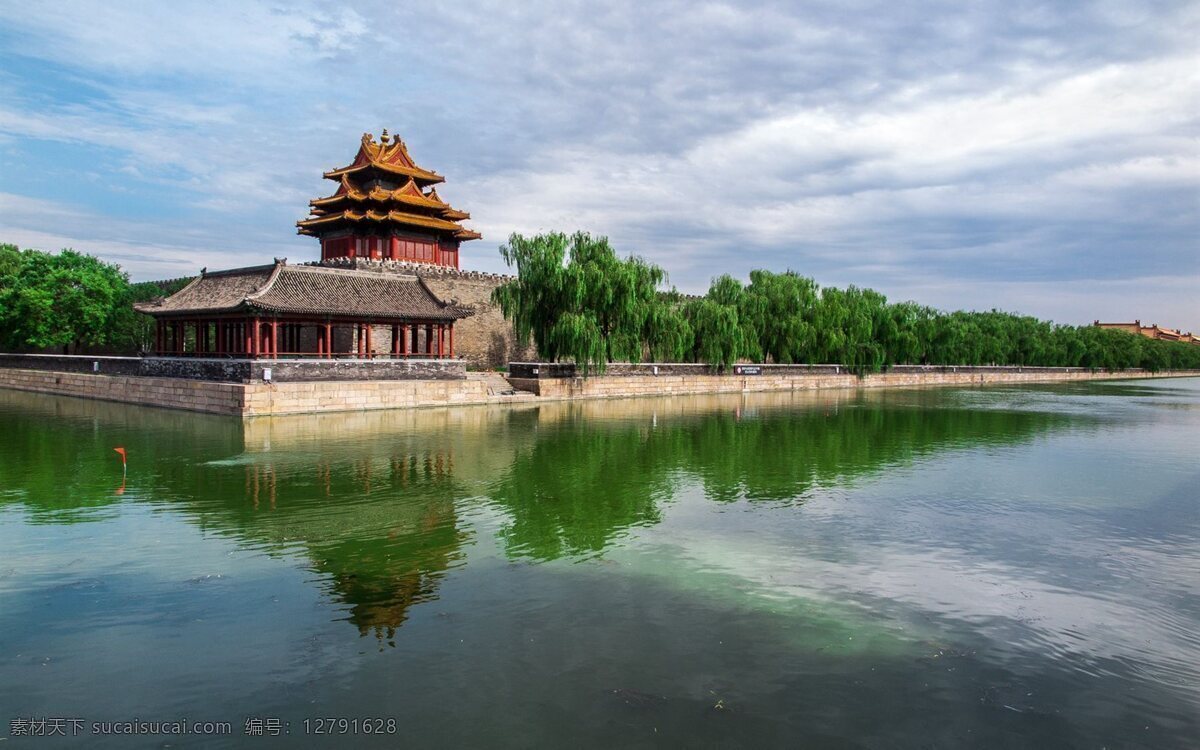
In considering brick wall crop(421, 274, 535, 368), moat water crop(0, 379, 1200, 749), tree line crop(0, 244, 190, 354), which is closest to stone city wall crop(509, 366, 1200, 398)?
brick wall crop(421, 274, 535, 368)

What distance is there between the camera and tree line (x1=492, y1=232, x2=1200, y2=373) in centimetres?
2834

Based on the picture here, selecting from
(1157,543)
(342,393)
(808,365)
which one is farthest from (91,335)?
(1157,543)

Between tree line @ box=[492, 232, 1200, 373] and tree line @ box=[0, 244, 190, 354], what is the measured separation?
16.6 metres

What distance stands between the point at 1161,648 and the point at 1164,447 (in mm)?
14545

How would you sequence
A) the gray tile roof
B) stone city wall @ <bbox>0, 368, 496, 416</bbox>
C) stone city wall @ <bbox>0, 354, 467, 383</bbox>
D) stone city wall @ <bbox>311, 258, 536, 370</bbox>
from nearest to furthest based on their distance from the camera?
stone city wall @ <bbox>0, 368, 496, 416</bbox>, stone city wall @ <bbox>0, 354, 467, 383</bbox>, the gray tile roof, stone city wall @ <bbox>311, 258, 536, 370</bbox>

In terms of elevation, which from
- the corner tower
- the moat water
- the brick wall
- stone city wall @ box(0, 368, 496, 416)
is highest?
the corner tower

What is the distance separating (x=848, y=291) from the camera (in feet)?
142

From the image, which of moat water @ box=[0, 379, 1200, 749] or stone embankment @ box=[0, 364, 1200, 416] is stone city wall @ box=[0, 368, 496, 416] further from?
moat water @ box=[0, 379, 1200, 749]

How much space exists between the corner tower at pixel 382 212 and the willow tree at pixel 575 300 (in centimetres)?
645

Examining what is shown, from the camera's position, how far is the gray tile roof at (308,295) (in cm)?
2188

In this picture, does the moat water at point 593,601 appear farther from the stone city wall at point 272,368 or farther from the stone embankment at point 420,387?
the stone city wall at point 272,368

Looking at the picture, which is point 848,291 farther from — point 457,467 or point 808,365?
point 457,467

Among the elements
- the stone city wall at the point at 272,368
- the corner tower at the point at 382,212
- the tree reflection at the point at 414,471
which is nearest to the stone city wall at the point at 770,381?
the stone city wall at the point at 272,368

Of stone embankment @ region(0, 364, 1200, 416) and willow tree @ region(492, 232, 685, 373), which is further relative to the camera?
willow tree @ region(492, 232, 685, 373)
